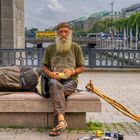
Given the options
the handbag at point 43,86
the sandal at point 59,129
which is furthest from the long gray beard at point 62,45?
the sandal at point 59,129

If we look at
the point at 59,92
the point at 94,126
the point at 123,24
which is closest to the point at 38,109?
the point at 59,92

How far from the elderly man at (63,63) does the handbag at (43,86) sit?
0.08m

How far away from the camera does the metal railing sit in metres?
20.0

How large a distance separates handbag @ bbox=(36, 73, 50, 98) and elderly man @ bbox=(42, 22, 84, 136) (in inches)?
3.2

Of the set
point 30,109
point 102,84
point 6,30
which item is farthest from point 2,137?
point 6,30

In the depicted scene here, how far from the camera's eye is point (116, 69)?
2030cm

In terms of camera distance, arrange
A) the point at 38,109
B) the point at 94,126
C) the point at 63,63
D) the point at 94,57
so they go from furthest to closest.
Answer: the point at 94,57 → the point at 94,126 → the point at 63,63 → the point at 38,109

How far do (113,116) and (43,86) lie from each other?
2317 millimetres

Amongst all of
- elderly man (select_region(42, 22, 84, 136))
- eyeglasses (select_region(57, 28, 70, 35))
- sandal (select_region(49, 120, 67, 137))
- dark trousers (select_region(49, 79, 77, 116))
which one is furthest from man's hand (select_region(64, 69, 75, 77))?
sandal (select_region(49, 120, 67, 137))

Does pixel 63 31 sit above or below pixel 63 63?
above

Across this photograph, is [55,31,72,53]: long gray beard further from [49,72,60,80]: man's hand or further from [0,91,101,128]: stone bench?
[0,91,101,128]: stone bench

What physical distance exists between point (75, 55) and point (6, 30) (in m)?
14.6

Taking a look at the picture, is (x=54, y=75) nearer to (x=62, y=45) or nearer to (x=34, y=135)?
(x=62, y=45)

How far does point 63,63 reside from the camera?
7020 mm
